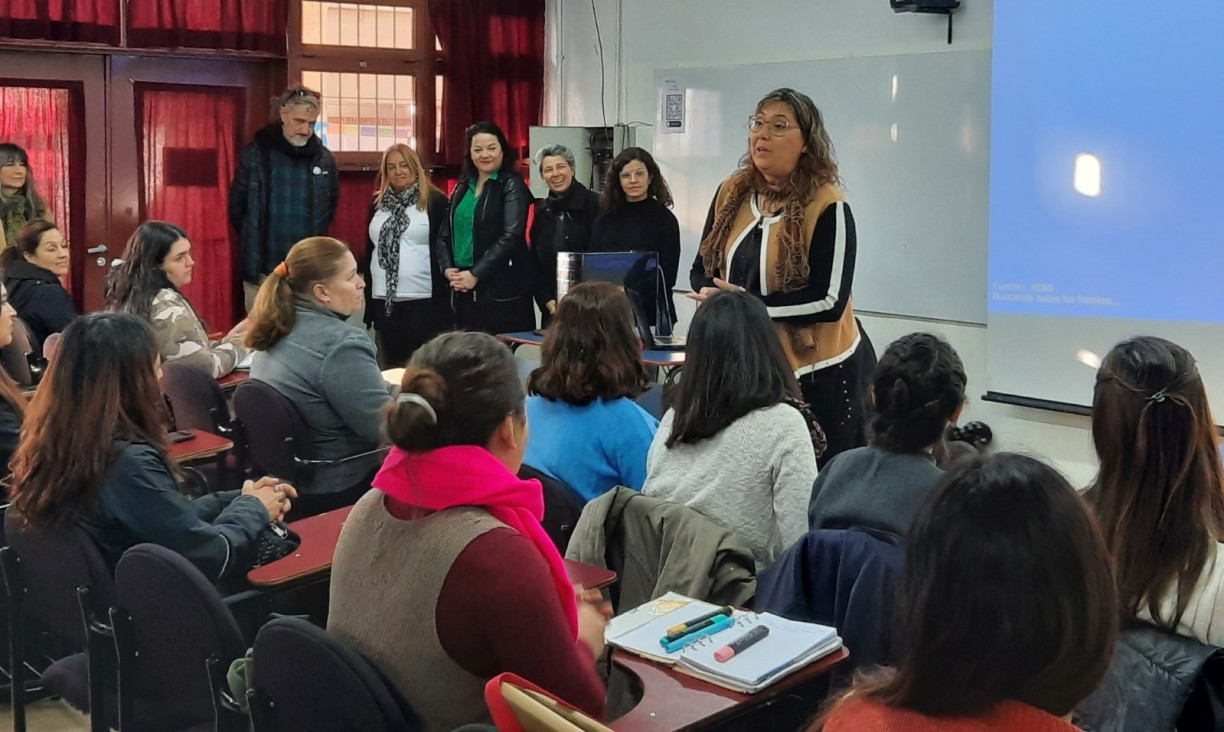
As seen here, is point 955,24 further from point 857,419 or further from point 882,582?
point 882,582

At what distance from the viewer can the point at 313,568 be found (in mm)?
2482

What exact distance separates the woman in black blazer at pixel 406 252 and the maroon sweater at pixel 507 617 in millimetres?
4655

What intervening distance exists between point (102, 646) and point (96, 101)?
4756 mm

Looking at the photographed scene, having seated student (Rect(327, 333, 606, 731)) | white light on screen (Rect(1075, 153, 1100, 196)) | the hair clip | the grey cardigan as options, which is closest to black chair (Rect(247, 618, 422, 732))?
seated student (Rect(327, 333, 606, 731))

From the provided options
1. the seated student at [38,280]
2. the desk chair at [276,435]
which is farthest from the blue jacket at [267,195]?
the desk chair at [276,435]

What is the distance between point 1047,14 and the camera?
15.8 ft

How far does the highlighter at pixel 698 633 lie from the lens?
202cm

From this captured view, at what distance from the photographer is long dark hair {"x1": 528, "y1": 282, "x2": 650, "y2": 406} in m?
2.99

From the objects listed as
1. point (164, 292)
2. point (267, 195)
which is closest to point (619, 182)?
point (267, 195)

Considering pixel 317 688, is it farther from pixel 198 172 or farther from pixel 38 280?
pixel 198 172

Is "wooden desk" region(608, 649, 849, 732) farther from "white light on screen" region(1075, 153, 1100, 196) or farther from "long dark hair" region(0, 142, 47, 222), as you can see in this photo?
"long dark hair" region(0, 142, 47, 222)

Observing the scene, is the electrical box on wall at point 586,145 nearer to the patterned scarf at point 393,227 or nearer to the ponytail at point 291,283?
the patterned scarf at point 393,227

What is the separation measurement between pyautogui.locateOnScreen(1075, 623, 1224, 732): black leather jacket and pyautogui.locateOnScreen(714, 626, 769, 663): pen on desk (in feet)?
1.63

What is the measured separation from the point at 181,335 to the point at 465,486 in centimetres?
294
